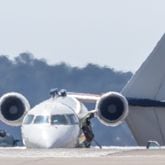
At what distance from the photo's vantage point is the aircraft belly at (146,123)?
174 ft

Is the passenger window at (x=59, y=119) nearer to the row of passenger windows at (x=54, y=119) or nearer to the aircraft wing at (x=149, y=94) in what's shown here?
the row of passenger windows at (x=54, y=119)

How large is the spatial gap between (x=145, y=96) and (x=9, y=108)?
9.73 meters

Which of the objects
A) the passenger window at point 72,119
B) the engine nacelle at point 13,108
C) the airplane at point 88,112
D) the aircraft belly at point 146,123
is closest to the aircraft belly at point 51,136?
the airplane at point 88,112

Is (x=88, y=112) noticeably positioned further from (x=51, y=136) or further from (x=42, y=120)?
(x=51, y=136)

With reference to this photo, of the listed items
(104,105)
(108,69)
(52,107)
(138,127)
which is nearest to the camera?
(52,107)

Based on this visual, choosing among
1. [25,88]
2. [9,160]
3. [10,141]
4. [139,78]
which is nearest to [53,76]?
[25,88]

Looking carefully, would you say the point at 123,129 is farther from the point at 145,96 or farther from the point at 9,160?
the point at 9,160

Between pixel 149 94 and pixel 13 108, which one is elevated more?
pixel 13 108

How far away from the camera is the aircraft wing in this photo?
175 ft

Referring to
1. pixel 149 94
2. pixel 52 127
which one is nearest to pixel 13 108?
pixel 52 127

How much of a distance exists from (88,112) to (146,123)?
8.89 meters

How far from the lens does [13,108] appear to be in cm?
4766

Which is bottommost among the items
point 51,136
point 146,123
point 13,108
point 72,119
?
point 146,123

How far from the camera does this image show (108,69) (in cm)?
6075
